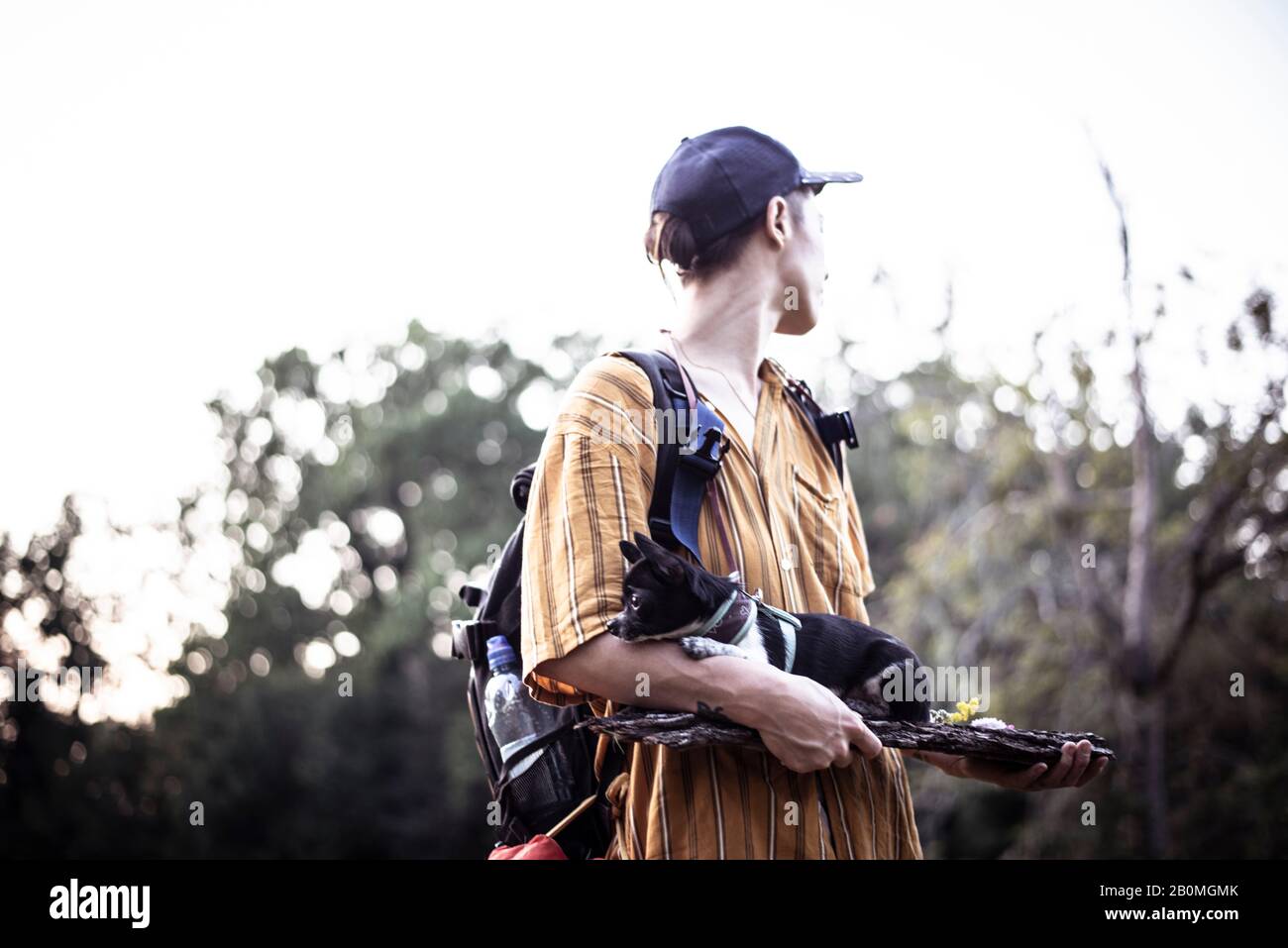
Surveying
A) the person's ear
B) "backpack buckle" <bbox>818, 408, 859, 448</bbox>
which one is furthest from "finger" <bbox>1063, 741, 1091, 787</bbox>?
the person's ear

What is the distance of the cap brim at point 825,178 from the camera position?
2.54 meters

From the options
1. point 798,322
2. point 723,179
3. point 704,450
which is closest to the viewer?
point 704,450

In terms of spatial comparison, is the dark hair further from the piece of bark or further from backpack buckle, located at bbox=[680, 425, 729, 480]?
the piece of bark

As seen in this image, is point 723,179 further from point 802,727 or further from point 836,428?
point 802,727

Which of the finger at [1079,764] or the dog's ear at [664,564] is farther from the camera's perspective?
the finger at [1079,764]

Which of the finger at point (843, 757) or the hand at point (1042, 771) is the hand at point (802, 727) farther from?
the hand at point (1042, 771)

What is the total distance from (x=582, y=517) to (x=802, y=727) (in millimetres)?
546

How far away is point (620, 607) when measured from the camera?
1963mm

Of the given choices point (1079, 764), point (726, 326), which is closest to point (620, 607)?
point (726, 326)

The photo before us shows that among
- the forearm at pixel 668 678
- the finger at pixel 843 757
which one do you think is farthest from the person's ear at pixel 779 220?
the finger at pixel 843 757

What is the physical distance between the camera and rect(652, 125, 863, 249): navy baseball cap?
7.95ft

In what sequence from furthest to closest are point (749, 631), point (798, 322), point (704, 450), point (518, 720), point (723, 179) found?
point (798, 322), point (723, 179), point (518, 720), point (704, 450), point (749, 631)

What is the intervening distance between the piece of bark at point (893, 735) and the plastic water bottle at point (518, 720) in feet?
0.76

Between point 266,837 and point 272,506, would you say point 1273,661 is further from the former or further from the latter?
point 272,506
